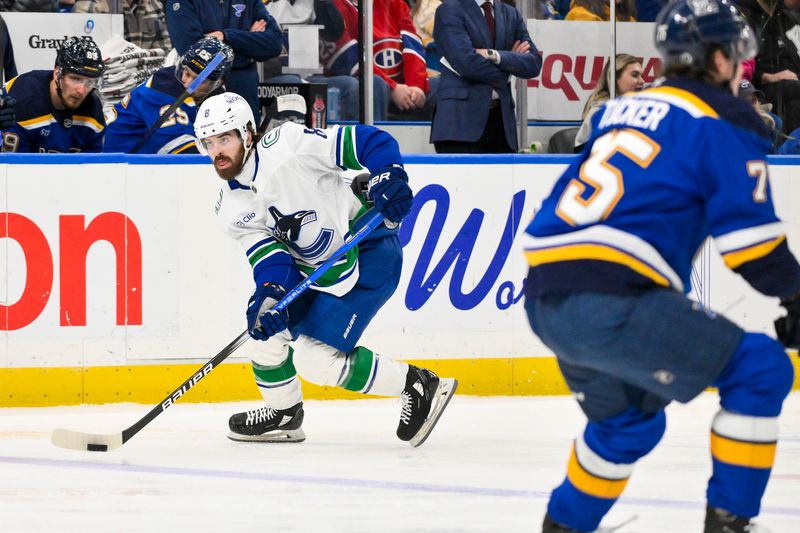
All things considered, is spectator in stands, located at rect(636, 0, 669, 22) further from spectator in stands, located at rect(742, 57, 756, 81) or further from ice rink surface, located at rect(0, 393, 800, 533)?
ice rink surface, located at rect(0, 393, 800, 533)

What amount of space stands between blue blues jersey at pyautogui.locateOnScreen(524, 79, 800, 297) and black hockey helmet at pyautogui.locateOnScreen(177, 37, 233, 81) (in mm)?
3019

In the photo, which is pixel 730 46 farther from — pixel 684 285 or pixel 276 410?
pixel 276 410

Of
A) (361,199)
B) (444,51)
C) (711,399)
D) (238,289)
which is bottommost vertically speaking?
(711,399)

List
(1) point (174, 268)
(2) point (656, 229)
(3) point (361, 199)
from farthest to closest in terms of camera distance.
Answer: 1. (1) point (174, 268)
2. (3) point (361, 199)
3. (2) point (656, 229)

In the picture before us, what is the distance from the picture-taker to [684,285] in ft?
7.86

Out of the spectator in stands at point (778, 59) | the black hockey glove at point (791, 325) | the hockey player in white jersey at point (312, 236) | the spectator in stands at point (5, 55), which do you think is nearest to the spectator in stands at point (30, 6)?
the spectator in stands at point (5, 55)

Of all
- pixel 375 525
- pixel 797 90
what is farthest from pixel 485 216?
pixel 375 525

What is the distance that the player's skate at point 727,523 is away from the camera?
2.33m

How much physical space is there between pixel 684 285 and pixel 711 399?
2865 mm

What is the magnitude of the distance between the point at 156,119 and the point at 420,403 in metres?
1.69

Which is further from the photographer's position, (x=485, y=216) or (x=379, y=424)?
(x=485, y=216)

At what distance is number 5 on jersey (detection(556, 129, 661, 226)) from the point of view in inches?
89.8

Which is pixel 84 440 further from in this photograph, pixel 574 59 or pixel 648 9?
pixel 648 9

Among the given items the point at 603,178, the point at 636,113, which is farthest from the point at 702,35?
the point at 603,178
